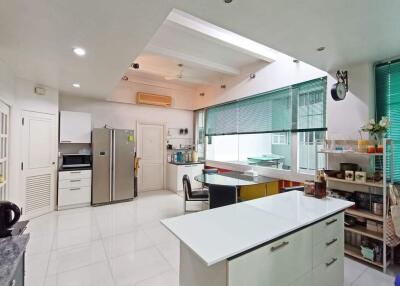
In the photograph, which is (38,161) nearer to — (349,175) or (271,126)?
(271,126)

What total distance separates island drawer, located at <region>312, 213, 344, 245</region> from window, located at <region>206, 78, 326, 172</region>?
5.35 ft

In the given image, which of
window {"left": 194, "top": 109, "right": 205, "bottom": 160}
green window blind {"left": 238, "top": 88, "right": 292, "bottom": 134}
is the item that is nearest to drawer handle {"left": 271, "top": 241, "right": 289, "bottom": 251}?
green window blind {"left": 238, "top": 88, "right": 292, "bottom": 134}

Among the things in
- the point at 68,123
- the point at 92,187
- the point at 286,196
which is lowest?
the point at 92,187

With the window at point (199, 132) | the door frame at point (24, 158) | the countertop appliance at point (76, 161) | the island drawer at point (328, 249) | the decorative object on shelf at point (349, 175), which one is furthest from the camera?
the window at point (199, 132)

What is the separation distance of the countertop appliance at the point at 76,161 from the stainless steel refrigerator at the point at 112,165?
26 cm

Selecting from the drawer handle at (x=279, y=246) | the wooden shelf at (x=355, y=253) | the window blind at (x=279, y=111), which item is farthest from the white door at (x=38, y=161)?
the wooden shelf at (x=355, y=253)

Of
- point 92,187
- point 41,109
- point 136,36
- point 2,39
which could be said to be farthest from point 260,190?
point 41,109

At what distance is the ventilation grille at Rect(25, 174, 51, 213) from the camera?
373 centimetres

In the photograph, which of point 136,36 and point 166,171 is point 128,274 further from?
point 166,171

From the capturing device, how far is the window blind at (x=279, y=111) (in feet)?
10.8

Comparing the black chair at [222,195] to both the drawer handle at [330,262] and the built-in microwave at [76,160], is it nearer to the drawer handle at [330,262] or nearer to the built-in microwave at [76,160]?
the drawer handle at [330,262]

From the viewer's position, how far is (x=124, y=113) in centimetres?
554

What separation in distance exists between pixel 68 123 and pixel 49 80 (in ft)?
3.67

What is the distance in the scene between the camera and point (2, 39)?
2.22 m
